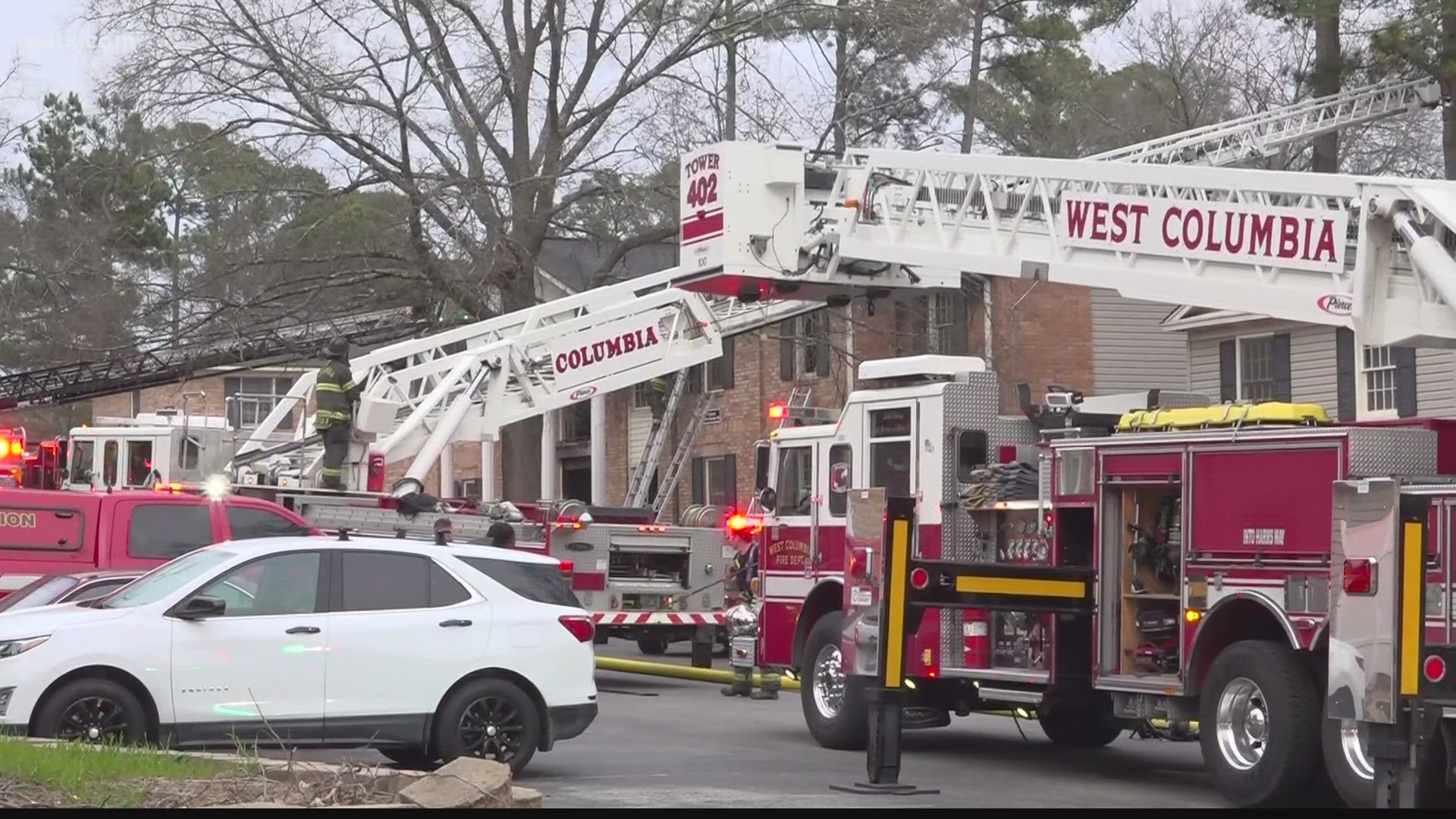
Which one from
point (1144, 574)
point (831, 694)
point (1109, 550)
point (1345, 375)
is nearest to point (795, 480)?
point (831, 694)

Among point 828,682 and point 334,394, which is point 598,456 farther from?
point 828,682

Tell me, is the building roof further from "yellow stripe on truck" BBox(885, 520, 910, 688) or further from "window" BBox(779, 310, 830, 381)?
"yellow stripe on truck" BBox(885, 520, 910, 688)

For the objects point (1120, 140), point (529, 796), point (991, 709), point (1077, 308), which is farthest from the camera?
point (1120, 140)

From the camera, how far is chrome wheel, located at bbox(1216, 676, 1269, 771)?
35.2 ft

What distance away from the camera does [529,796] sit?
366 inches

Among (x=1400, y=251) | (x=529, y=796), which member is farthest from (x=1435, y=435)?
(x=529, y=796)

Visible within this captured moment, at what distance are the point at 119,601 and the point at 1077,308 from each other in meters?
22.9

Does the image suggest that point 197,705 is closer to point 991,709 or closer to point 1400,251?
point 991,709

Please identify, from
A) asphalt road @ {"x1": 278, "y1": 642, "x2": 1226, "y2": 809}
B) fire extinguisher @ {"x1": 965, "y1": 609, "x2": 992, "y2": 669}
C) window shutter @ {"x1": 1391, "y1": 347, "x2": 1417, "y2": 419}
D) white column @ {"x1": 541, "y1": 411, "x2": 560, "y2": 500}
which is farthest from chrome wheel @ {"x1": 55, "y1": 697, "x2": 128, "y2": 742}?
white column @ {"x1": 541, "y1": 411, "x2": 560, "y2": 500}

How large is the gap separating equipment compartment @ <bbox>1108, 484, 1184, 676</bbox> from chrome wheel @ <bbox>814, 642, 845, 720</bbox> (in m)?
2.54

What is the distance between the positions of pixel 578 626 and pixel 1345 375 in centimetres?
1738

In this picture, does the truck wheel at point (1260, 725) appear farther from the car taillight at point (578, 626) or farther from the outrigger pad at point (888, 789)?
the car taillight at point (578, 626)

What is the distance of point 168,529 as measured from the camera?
16.3m

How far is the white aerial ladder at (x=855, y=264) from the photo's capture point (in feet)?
36.6
